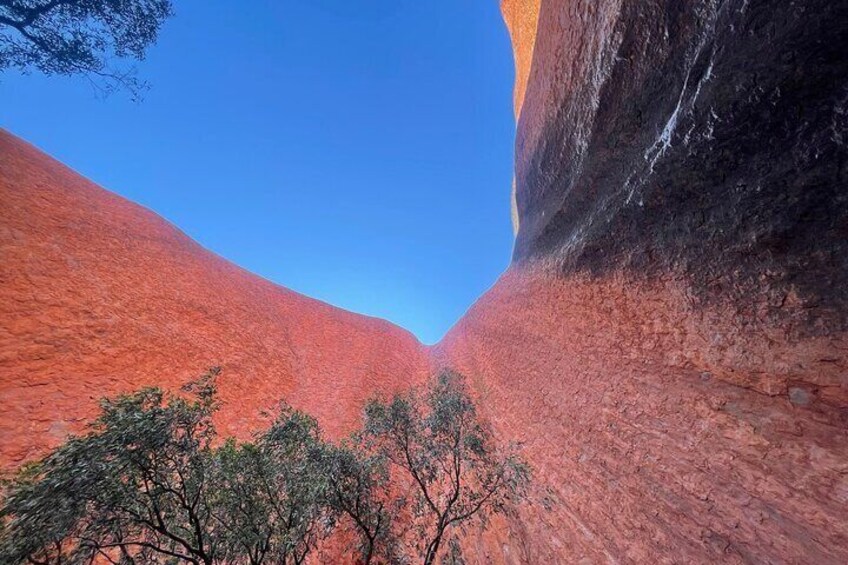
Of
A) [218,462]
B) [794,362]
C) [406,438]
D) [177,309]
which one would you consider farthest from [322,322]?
[794,362]

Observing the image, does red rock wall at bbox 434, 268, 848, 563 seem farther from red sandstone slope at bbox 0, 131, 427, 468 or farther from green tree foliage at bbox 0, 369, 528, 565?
red sandstone slope at bbox 0, 131, 427, 468

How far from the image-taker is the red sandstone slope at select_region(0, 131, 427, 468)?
10.7 meters

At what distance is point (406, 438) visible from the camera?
10.4 metres

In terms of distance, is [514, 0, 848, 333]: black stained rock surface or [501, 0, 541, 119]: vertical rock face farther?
[501, 0, 541, 119]: vertical rock face

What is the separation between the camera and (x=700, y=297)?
840 centimetres

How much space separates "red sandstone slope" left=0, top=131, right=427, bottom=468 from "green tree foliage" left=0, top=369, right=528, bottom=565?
5715mm

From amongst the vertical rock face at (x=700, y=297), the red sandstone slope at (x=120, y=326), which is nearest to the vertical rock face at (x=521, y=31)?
the vertical rock face at (x=700, y=297)

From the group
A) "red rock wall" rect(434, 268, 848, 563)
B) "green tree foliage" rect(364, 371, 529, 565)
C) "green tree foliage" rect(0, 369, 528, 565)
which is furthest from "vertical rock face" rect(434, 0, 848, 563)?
"green tree foliage" rect(0, 369, 528, 565)

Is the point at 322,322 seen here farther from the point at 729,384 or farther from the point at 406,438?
the point at 729,384

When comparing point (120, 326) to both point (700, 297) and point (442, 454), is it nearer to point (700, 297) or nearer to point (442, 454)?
point (442, 454)

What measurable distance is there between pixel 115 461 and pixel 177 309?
1607 cm

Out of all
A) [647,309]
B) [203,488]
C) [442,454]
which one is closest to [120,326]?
[203,488]

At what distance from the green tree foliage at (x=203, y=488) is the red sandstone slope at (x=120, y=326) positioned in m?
5.72

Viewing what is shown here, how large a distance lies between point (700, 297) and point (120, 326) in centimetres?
2106
